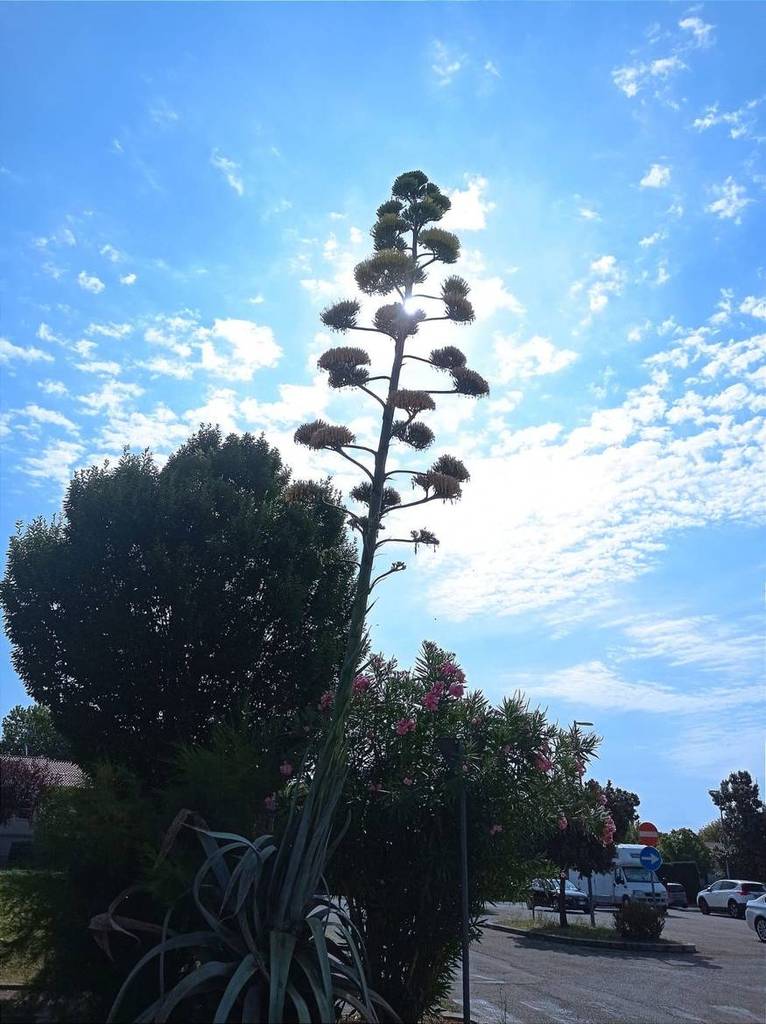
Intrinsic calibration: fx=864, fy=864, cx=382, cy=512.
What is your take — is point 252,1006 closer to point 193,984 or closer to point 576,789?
point 193,984

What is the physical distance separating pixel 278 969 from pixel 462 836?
233cm

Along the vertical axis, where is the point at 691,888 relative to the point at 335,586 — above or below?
below

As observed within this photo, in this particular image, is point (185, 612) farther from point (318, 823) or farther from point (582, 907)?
point (582, 907)

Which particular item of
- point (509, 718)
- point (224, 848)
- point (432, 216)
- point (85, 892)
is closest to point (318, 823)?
point (224, 848)

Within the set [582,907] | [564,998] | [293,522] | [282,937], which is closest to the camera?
[282,937]

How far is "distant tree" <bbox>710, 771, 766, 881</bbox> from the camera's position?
1758 inches

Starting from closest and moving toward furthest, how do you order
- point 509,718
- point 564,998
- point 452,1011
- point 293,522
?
point 509,718
point 452,1011
point 564,998
point 293,522

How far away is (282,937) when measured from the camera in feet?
21.2

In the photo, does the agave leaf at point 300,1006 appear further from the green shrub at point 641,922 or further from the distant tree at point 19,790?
the green shrub at point 641,922

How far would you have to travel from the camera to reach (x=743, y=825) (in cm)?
4681

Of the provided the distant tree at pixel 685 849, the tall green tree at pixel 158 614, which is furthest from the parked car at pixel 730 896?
the tall green tree at pixel 158 614

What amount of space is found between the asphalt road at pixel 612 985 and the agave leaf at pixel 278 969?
4.20 meters

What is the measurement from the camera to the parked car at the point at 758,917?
20855mm

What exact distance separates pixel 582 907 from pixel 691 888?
15.4m
